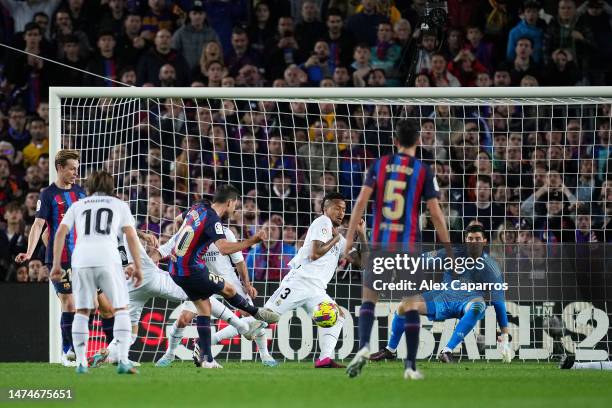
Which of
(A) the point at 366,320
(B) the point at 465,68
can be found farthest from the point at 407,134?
(B) the point at 465,68

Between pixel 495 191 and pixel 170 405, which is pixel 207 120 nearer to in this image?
pixel 495 191

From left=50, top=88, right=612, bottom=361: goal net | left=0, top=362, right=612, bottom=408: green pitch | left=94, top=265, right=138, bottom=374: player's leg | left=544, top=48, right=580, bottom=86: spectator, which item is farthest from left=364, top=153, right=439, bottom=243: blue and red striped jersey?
left=544, top=48, right=580, bottom=86: spectator

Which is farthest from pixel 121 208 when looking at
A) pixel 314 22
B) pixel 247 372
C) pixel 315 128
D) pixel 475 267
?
pixel 314 22

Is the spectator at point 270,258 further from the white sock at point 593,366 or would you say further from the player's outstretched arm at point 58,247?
the player's outstretched arm at point 58,247

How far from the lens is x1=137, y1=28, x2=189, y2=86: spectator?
17.8 m

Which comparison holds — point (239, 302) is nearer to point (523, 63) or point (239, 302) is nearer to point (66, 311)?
point (66, 311)

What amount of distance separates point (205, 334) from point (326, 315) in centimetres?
136

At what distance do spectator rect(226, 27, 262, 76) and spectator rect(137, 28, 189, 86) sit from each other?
730 mm

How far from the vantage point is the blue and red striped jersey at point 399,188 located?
966 cm

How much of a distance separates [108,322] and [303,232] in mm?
4379

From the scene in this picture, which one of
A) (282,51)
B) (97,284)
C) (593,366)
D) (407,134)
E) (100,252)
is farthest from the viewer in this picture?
(282,51)

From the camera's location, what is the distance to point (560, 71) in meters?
17.6

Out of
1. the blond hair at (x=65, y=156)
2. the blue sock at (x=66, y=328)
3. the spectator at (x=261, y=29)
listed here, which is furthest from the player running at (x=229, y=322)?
the spectator at (x=261, y=29)

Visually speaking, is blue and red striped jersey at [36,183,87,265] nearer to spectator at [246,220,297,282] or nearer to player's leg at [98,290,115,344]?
player's leg at [98,290,115,344]
